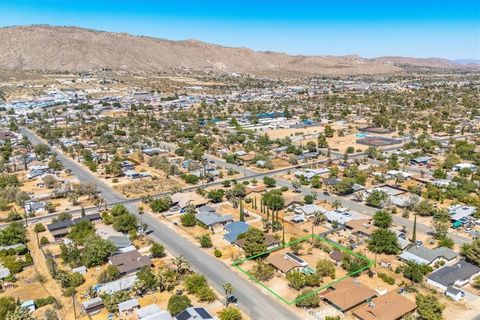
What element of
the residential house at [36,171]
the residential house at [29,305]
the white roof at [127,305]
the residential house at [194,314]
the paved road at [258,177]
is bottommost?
the paved road at [258,177]

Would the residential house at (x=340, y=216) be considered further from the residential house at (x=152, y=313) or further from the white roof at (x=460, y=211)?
the residential house at (x=152, y=313)

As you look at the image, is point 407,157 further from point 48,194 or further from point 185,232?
point 48,194

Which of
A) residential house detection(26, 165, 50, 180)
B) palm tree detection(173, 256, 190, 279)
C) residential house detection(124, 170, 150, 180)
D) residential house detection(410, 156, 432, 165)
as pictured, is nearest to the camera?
palm tree detection(173, 256, 190, 279)

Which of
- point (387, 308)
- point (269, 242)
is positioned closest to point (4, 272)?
point (269, 242)

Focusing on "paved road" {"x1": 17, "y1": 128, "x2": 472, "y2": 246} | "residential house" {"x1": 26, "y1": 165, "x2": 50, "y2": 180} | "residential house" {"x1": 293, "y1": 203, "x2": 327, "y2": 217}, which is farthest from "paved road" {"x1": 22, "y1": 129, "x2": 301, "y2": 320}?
"residential house" {"x1": 26, "y1": 165, "x2": 50, "y2": 180}

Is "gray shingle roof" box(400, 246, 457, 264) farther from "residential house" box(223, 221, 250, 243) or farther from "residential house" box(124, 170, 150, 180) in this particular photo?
"residential house" box(124, 170, 150, 180)

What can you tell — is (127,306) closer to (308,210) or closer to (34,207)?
(308,210)

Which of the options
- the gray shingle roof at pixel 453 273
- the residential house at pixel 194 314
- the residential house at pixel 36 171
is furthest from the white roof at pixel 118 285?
the residential house at pixel 36 171
